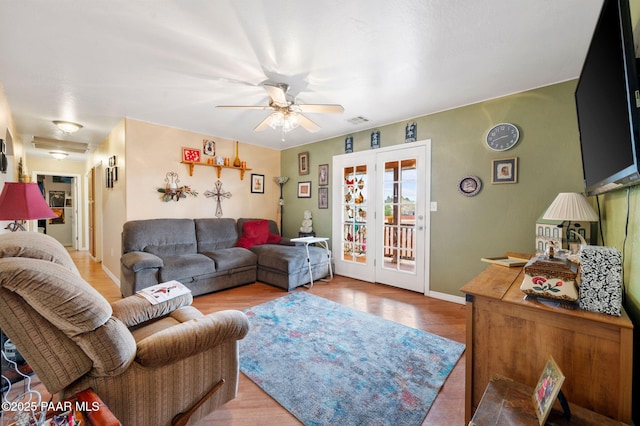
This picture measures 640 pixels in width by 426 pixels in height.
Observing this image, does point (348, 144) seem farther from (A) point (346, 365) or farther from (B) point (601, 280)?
(B) point (601, 280)

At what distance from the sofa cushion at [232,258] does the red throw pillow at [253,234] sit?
0.95ft

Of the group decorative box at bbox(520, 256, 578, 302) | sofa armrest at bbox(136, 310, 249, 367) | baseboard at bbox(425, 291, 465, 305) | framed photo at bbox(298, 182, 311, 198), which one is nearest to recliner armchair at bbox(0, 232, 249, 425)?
sofa armrest at bbox(136, 310, 249, 367)

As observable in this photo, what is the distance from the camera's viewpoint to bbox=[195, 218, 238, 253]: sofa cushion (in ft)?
13.0

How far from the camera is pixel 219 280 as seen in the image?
11.4ft

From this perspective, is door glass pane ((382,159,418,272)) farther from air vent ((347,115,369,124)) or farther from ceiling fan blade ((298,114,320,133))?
ceiling fan blade ((298,114,320,133))

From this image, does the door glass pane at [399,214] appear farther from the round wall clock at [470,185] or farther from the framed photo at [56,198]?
the framed photo at [56,198]

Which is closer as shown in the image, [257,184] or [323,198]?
[323,198]

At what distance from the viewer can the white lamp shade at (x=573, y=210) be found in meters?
1.82

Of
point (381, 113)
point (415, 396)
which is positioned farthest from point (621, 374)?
point (381, 113)

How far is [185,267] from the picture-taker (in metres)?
3.16

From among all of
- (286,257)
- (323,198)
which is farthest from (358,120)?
(286,257)

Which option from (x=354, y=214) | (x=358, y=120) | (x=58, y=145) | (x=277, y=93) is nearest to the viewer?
(x=277, y=93)

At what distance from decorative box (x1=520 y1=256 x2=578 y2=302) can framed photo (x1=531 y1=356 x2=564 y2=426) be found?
31cm

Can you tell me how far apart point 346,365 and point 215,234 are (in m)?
3.01
